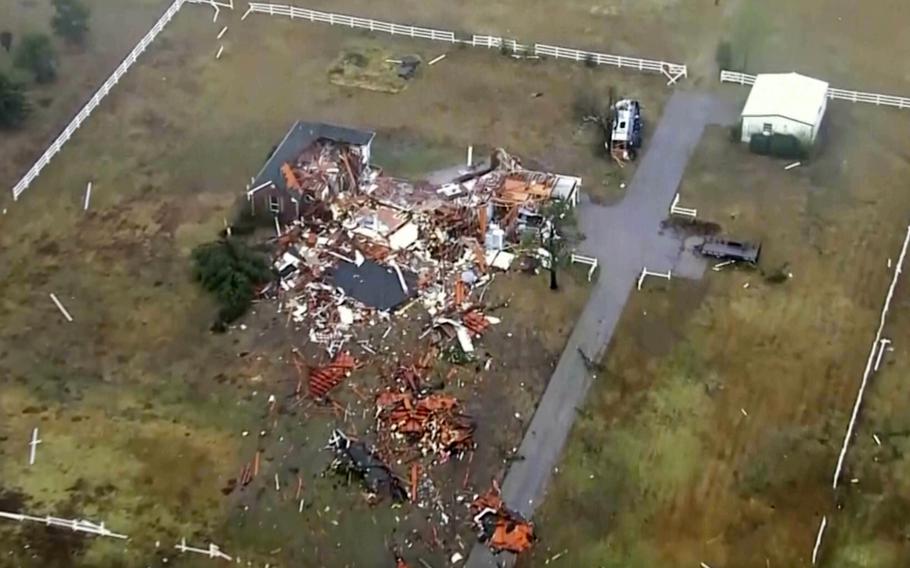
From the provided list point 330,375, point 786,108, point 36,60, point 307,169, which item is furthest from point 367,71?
point 330,375

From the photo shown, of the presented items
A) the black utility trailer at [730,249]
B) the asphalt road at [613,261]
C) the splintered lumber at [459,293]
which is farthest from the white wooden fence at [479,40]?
the splintered lumber at [459,293]

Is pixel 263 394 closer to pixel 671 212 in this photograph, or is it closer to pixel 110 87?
pixel 671 212

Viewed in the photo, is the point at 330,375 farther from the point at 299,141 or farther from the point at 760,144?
the point at 760,144

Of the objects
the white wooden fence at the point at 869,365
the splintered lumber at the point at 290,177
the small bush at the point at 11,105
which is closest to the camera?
the white wooden fence at the point at 869,365

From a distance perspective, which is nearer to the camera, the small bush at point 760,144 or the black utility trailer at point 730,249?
the black utility trailer at point 730,249

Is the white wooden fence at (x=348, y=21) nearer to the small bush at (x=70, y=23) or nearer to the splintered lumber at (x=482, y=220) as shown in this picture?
the small bush at (x=70, y=23)

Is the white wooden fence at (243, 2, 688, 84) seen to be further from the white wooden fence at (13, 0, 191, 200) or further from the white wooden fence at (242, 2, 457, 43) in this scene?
the white wooden fence at (13, 0, 191, 200)
